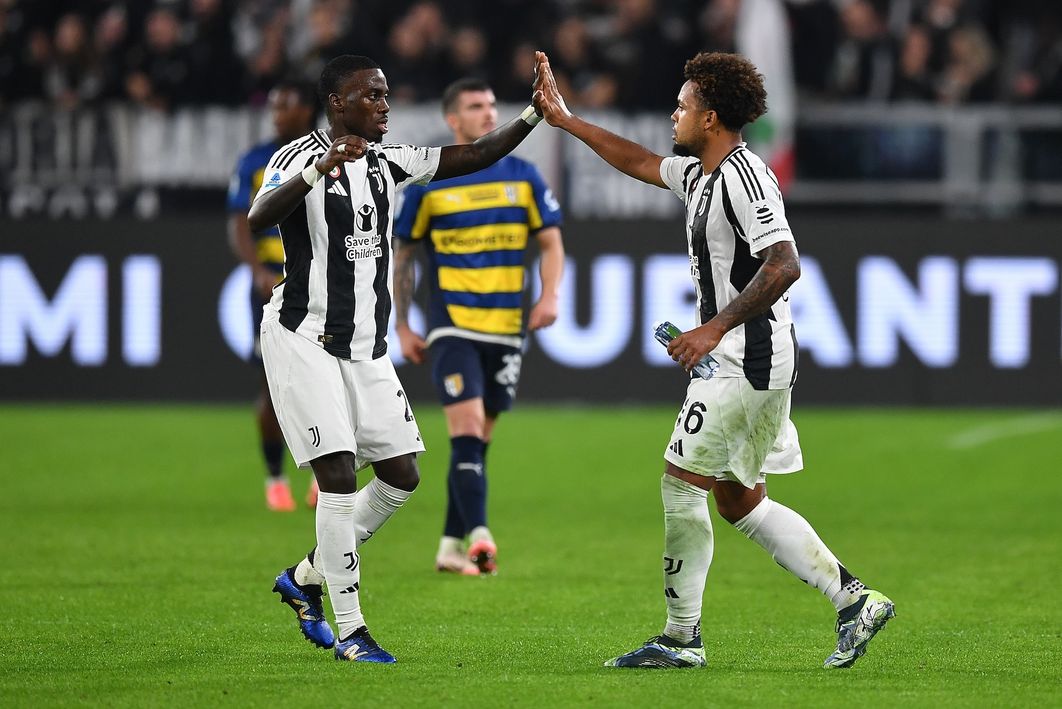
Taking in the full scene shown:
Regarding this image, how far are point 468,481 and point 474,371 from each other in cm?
57

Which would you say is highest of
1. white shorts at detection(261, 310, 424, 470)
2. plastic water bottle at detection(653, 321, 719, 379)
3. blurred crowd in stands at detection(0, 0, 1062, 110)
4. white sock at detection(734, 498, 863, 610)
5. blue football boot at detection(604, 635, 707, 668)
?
blurred crowd in stands at detection(0, 0, 1062, 110)

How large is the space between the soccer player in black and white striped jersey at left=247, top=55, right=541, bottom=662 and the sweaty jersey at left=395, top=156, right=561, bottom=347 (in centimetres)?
216

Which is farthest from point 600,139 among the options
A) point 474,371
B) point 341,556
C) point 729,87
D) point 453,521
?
point 453,521

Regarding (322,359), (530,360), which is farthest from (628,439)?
(322,359)

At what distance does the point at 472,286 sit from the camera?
8.95 metres

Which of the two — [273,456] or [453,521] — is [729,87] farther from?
[273,456]

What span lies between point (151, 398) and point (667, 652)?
437 inches

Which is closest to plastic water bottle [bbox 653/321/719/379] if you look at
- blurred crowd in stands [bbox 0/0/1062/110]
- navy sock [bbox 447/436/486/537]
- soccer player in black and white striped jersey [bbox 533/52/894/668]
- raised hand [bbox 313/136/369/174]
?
soccer player in black and white striped jersey [bbox 533/52/894/668]

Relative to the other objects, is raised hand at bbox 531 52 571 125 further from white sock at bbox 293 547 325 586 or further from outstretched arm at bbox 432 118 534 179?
white sock at bbox 293 547 325 586

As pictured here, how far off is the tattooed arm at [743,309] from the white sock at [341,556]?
1.41m

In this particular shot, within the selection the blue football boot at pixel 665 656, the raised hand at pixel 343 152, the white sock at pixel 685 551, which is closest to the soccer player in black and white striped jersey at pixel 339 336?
the raised hand at pixel 343 152

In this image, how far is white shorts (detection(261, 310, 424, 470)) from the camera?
646 centimetres

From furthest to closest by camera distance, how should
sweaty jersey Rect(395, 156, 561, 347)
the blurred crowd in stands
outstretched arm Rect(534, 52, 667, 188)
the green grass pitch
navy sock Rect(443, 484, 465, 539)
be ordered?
the blurred crowd in stands < sweaty jersey Rect(395, 156, 561, 347) < navy sock Rect(443, 484, 465, 539) < outstretched arm Rect(534, 52, 667, 188) < the green grass pitch

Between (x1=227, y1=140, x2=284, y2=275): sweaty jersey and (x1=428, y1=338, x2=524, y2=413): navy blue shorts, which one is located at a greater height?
(x1=227, y1=140, x2=284, y2=275): sweaty jersey
